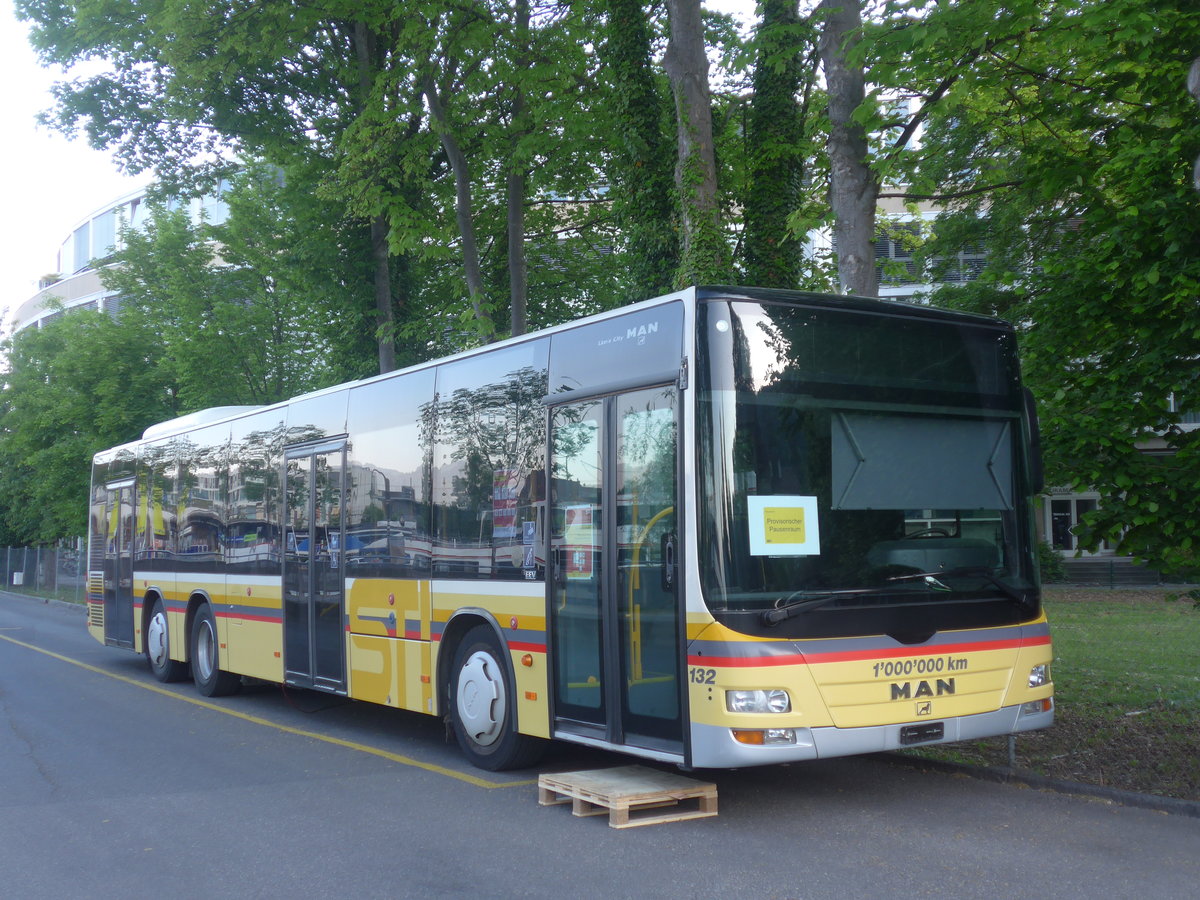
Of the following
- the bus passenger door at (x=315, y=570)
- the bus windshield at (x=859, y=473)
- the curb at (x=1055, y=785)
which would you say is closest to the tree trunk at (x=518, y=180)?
the bus passenger door at (x=315, y=570)

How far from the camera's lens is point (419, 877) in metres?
6.37

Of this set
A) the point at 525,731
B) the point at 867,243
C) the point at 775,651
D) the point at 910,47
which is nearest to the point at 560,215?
the point at 867,243

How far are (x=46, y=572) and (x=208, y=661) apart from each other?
38.0m

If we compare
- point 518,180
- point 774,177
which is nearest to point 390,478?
point 774,177

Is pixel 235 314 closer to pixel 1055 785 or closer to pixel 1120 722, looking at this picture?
pixel 1120 722

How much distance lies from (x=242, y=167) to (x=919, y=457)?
2149cm

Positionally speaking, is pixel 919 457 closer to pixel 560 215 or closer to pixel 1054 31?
pixel 1054 31

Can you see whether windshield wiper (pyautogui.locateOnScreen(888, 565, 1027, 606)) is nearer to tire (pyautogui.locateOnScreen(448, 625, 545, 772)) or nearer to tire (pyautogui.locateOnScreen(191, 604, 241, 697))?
tire (pyautogui.locateOnScreen(448, 625, 545, 772))

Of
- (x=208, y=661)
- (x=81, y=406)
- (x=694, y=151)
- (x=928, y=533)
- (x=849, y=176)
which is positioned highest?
(x=694, y=151)

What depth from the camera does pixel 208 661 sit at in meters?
14.9

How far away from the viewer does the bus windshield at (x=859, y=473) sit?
6984 mm

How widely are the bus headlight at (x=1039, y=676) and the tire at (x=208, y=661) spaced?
997 centimetres

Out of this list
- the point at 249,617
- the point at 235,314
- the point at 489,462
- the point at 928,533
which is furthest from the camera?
the point at 235,314

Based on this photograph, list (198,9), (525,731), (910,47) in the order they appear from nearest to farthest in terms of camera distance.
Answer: (525,731), (910,47), (198,9)
